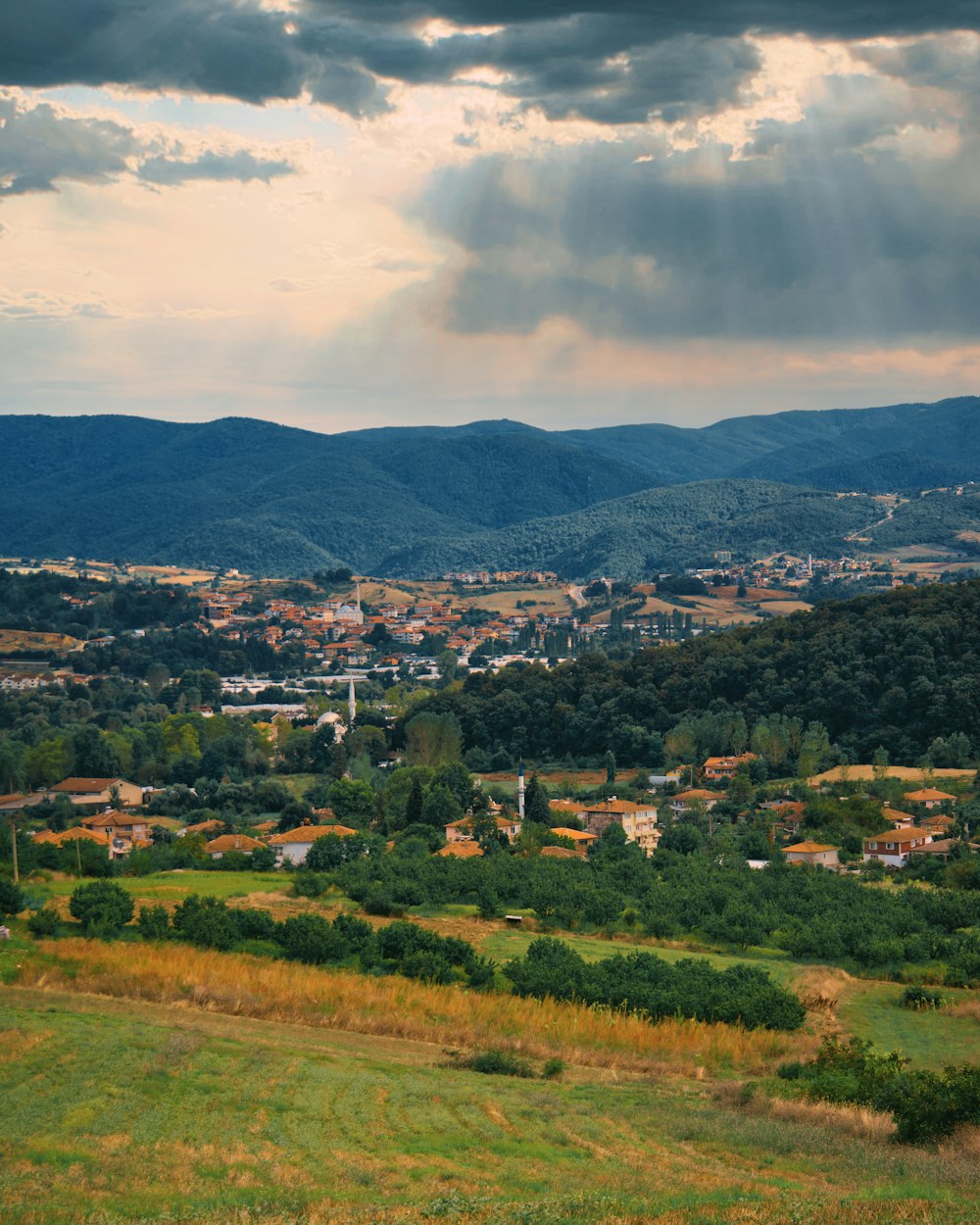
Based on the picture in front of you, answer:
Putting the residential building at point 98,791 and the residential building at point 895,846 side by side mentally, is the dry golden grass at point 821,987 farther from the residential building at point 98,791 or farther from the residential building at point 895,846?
the residential building at point 98,791

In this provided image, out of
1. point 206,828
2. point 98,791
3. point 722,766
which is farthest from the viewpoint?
point 98,791

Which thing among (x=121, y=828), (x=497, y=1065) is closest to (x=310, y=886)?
(x=497, y=1065)

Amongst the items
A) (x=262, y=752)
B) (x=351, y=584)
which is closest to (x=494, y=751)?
(x=262, y=752)

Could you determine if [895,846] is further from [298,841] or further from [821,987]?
[298,841]

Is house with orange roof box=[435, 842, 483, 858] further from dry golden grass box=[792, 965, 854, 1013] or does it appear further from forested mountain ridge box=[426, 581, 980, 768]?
forested mountain ridge box=[426, 581, 980, 768]

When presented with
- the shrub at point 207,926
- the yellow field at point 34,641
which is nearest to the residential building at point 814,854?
the shrub at point 207,926

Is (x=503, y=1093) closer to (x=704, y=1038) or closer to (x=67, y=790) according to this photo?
(x=704, y=1038)
